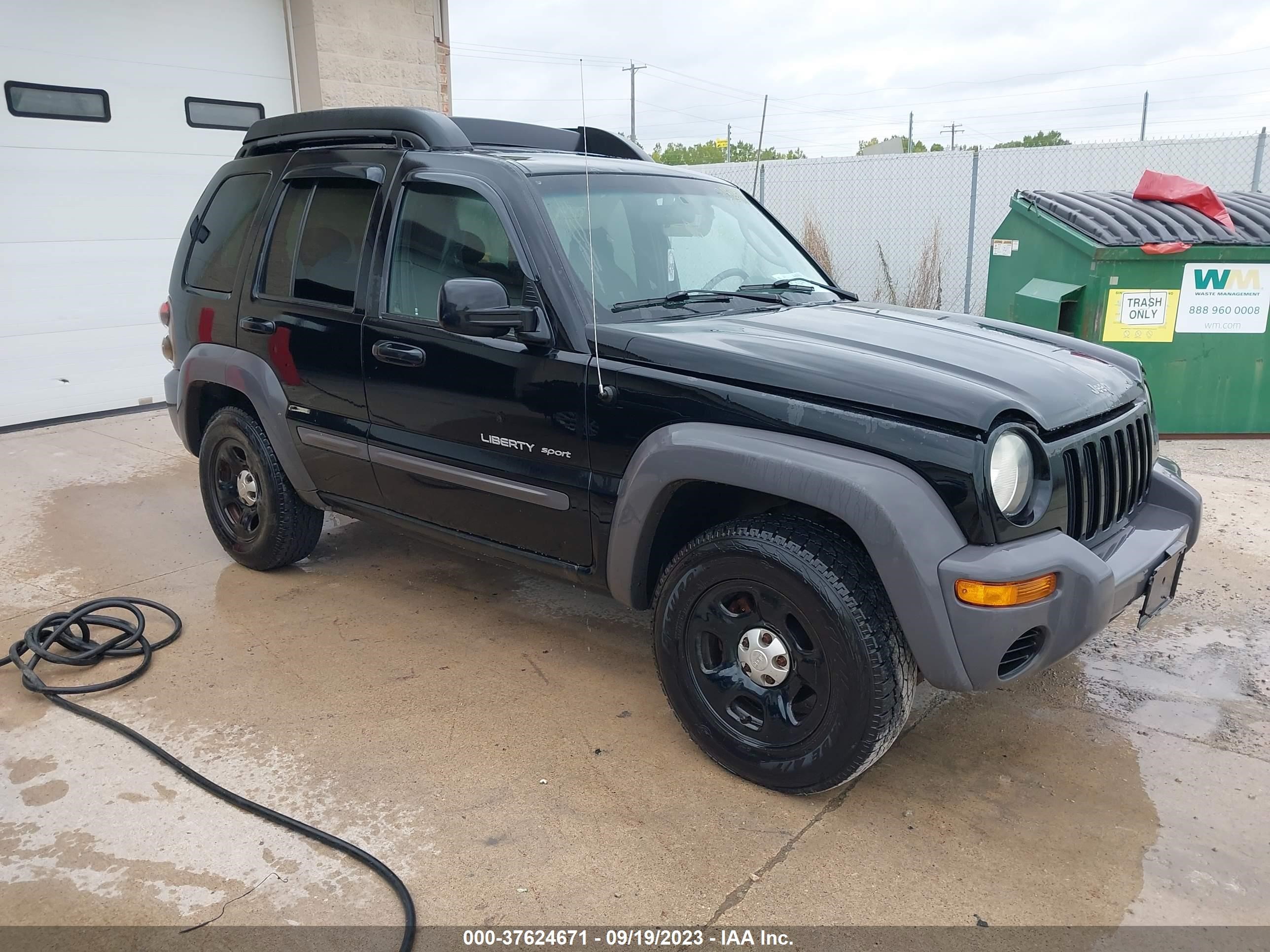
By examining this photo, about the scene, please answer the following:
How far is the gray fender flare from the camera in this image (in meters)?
2.53

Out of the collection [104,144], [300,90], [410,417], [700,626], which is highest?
[300,90]

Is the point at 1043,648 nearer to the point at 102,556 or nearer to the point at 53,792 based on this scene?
the point at 53,792

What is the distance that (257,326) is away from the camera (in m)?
4.33

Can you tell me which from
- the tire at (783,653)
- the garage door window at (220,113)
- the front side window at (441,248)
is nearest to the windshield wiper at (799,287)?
the front side window at (441,248)

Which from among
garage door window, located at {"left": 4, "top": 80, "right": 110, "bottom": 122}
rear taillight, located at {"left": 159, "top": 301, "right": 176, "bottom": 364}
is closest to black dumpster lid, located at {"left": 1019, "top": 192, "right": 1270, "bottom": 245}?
rear taillight, located at {"left": 159, "top": 301, "right": 176, "bottom": 364}

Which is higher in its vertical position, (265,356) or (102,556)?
(265,356)

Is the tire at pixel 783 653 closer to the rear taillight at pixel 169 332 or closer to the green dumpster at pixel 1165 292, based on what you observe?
the rear taillight at pixel 169 332

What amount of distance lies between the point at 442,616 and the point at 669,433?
5.86 ft

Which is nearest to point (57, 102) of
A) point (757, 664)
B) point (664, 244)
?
point (664, 244)

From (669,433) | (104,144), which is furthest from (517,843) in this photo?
(104,144)

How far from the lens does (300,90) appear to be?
8.70 m

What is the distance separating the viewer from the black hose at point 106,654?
9.47 feet

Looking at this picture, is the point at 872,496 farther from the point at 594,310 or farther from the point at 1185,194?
the point at 1185,194

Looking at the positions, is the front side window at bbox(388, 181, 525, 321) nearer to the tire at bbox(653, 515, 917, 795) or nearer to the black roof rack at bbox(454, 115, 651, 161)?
the black roof rack at bbox(454, 115, 651, 161)
